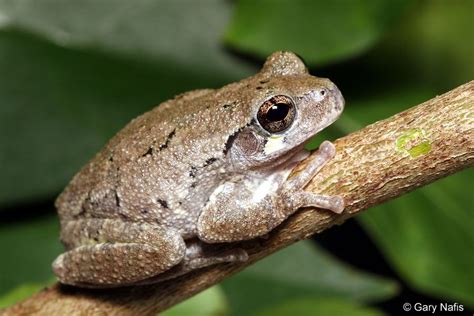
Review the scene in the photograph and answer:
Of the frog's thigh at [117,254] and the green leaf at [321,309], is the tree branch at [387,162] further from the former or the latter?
the green leaf at [321,309]

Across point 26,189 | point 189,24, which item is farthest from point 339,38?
point 26,189

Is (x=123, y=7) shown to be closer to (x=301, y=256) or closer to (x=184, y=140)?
(x=301, y=256)

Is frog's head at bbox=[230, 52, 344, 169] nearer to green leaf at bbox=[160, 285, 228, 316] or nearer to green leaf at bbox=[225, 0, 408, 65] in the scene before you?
green leaf at bbox=[160, 285, 228, 316]

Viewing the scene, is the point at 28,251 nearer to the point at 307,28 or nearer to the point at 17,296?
the point at 17,296

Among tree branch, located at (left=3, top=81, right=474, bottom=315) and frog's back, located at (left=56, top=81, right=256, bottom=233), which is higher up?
frog's back, located at (left=56, top=81, right=256, bottom=233)

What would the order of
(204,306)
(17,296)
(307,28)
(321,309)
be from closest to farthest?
(17,296)
(204,306)
(321,309)
(307,28)

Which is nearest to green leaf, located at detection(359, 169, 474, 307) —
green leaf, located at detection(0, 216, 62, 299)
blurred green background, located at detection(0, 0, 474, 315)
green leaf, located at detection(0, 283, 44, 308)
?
blurred green background, located at detection(0, 0, 474, 315)

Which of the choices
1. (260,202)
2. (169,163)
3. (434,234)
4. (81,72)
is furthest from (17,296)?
(434,234)
